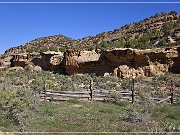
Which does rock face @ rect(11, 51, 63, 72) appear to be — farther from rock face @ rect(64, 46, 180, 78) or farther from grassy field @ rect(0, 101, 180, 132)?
grassy field @ rect(0, 101, 180, 132)

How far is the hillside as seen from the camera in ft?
135

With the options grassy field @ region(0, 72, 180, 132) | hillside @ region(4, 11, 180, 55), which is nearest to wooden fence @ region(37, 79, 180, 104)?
grassy field @ region(0, 72, 180, 132)

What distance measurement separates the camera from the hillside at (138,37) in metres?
41.3

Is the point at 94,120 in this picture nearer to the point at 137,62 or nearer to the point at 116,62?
the point at 137,62

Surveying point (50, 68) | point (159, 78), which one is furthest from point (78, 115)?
point (50, 68)

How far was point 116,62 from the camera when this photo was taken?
35.8 m

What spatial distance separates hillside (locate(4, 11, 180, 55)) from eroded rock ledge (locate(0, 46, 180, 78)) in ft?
12.1

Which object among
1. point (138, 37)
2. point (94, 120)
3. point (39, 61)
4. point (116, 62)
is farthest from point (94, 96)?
point (138, 37)

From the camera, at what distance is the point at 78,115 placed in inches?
546

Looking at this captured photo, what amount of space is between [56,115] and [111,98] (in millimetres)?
6222

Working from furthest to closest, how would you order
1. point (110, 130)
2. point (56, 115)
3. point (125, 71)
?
point (125, 71) < point (56, 115) < point (110, 130)

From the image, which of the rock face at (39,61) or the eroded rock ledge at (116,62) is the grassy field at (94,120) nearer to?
the eroded rock ledge at (116,62)

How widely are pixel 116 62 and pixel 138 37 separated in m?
13.9

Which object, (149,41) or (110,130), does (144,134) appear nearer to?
(110,130)
